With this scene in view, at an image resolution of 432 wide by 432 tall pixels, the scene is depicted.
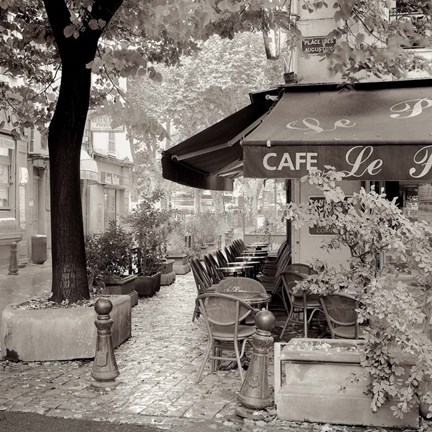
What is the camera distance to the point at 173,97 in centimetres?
3006

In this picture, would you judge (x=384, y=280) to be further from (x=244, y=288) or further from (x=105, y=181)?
(x=105, y=181)

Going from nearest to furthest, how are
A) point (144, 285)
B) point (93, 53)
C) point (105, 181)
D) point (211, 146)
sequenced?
point (93, 53) < point (211, 146) < point (144, 285) < point (105, 181)

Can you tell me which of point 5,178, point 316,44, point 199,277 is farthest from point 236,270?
point 5,178

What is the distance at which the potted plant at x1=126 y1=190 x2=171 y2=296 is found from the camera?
42.1 ft

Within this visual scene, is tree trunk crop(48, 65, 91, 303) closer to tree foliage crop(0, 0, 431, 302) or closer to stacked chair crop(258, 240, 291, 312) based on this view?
tree foliage crop(0, 0, 431, 302)

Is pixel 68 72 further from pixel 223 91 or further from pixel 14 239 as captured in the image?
pixel 223 91

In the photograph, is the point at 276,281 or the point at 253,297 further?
the point at 276,281

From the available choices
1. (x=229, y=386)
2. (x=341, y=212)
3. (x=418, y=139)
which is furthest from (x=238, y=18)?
(x=229, y=386)

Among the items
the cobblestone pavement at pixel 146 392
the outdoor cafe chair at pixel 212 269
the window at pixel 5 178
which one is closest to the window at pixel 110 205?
the window at pixel 5 178

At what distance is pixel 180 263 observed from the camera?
58.0 ft

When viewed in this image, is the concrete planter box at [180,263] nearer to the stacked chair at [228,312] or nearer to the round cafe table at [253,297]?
the stacked chair at [228,312]

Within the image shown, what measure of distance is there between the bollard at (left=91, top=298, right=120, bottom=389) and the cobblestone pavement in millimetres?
135

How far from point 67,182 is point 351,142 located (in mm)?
4053

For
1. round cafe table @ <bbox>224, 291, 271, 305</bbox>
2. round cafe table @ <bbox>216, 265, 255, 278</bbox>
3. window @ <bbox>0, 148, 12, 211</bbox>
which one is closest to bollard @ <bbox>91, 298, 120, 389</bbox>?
round cafe table @ <bbox>224, 291, 271, 305</bbox>
